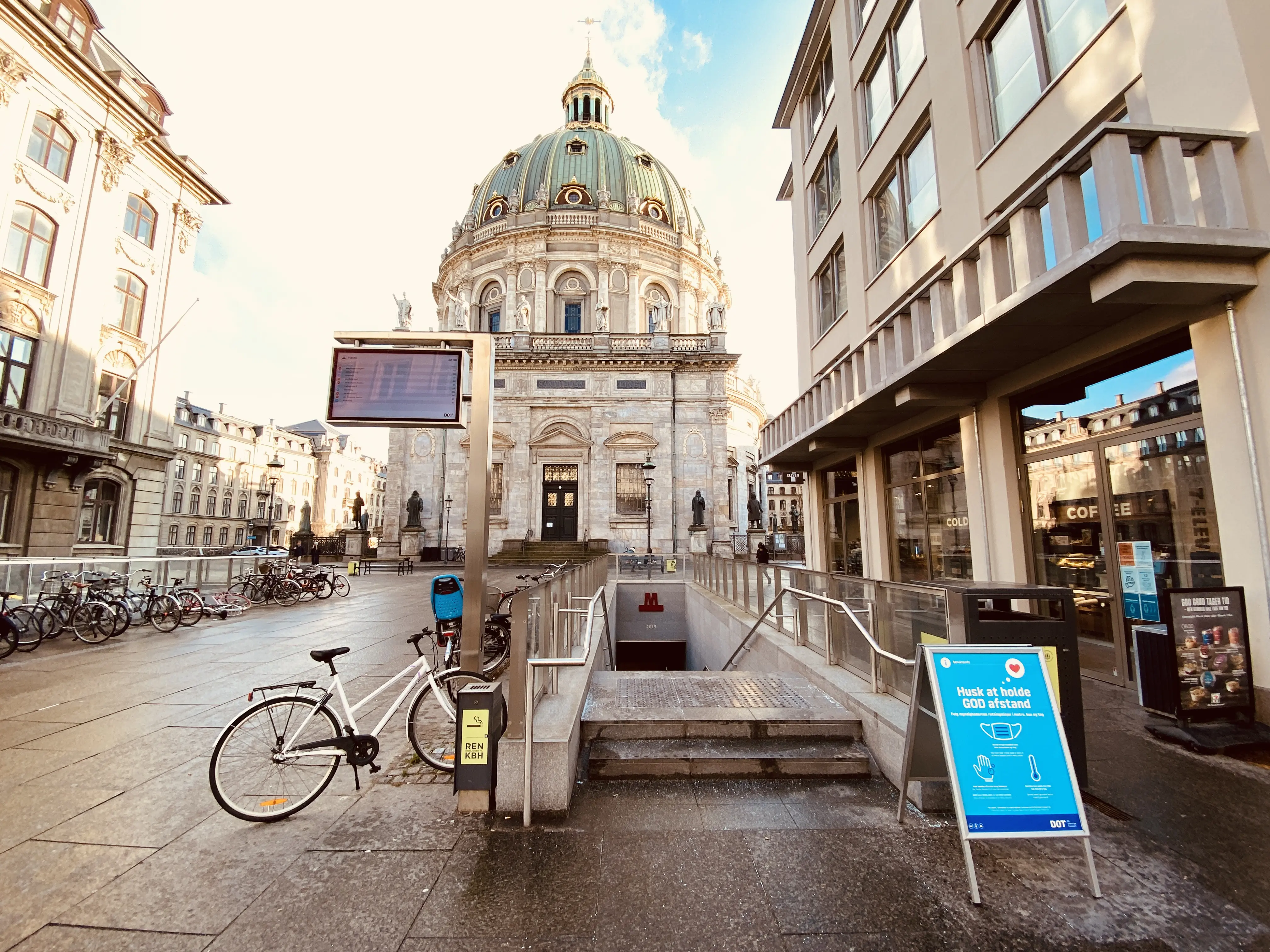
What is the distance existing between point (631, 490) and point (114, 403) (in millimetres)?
24623

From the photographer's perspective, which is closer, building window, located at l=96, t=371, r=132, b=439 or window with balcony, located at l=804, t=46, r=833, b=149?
window with balcony, located at l=804, t=46, r=833, b=149

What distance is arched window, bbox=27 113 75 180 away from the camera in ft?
62.6

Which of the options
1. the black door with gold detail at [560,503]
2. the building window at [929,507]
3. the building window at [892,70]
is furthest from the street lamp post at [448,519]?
the building window at [892,70]

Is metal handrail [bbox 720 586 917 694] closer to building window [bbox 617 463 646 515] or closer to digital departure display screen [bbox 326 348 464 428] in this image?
digital departure display screen [bbox 326 348 464 428]

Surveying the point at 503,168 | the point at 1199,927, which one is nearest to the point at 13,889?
the point at 1199,927

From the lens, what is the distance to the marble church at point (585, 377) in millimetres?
35969

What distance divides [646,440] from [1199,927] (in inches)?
1342

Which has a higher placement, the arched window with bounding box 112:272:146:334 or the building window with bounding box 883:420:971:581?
the arched window with bounding box 112:272:146:334

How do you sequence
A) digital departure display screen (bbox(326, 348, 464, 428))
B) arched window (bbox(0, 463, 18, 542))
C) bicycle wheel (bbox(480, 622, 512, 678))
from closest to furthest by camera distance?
1. digital departure display screen (bbox(326, 348, 464, 428))
2. bicycle wheel (bbox(480, 622, 512, 678))
3. arched window (bbox(0, 463, 18, 542))

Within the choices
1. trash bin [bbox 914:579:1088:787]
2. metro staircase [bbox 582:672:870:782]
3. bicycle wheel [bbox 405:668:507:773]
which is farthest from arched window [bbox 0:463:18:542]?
trash bin [bbox 914:579:1088:787]

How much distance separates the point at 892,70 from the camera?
497 inches

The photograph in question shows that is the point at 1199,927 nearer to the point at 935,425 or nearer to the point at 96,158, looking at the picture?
the point at 935,425

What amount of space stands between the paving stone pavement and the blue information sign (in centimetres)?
36

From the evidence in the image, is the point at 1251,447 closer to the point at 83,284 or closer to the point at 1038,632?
the point at 1038,632
